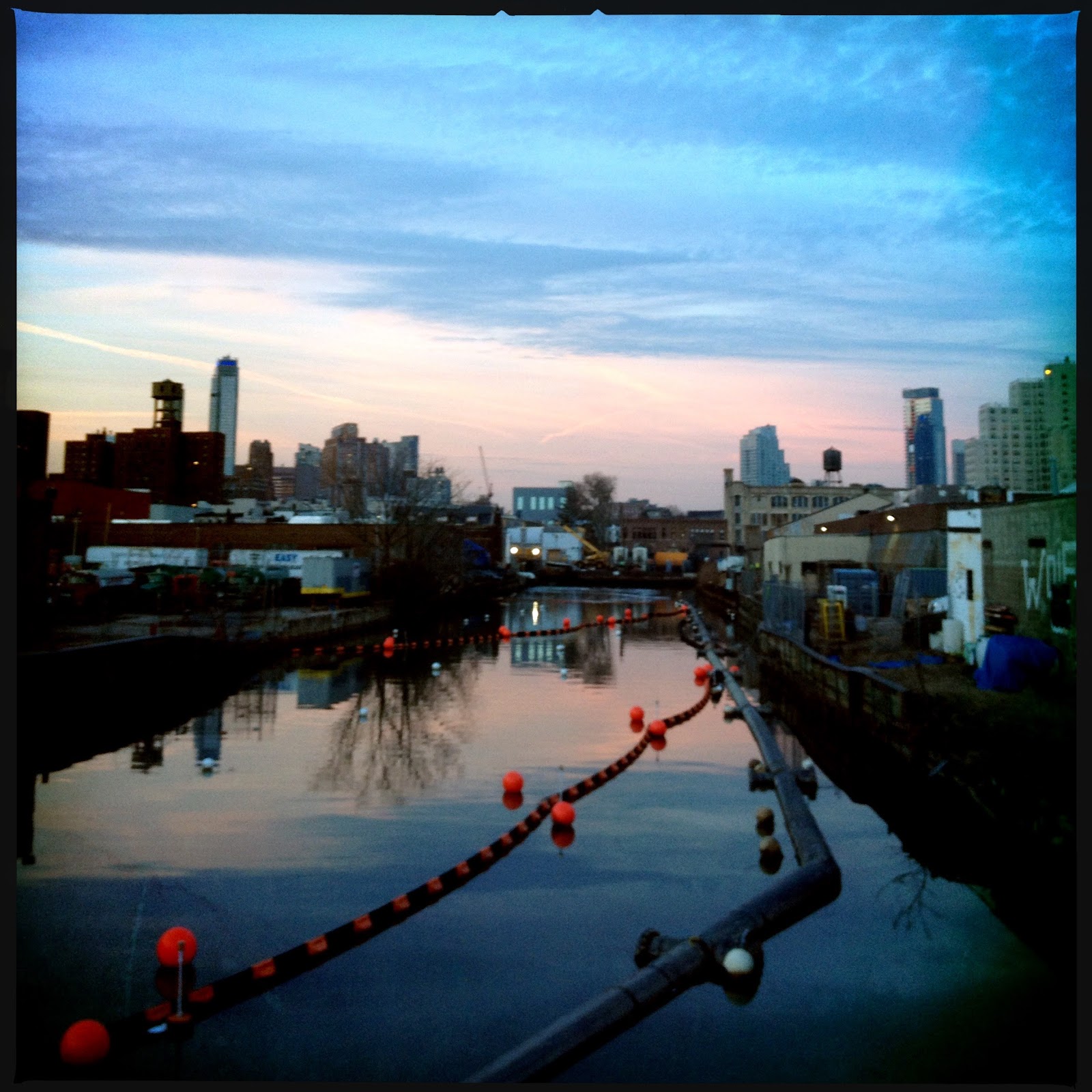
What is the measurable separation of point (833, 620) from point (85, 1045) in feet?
71.9

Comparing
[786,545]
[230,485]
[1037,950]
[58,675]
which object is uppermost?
[230,485]

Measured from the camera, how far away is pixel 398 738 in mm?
19281

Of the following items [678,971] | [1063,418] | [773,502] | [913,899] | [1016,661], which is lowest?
[913,899]

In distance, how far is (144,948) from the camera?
8.94 m

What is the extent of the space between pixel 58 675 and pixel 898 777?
1590 centimetres

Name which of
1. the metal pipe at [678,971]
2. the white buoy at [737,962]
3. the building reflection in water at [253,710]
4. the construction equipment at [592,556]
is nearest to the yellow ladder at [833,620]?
the metal pipe at [678,971]

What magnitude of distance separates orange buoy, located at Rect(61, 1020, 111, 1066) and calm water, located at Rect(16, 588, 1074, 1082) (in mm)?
230

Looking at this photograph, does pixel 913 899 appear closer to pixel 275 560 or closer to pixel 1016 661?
pixel 1016 661

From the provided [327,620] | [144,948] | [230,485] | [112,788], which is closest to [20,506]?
[112,788]

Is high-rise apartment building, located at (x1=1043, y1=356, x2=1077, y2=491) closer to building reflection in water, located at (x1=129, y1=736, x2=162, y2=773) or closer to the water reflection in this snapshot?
the water reflection

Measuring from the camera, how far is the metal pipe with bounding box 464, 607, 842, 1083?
256 inches

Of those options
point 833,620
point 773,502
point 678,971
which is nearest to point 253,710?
point 833,620

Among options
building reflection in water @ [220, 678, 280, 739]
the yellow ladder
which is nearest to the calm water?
building reflection in water @ [220, 678, 280, 739]

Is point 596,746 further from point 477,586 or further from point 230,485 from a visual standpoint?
point 230,485
